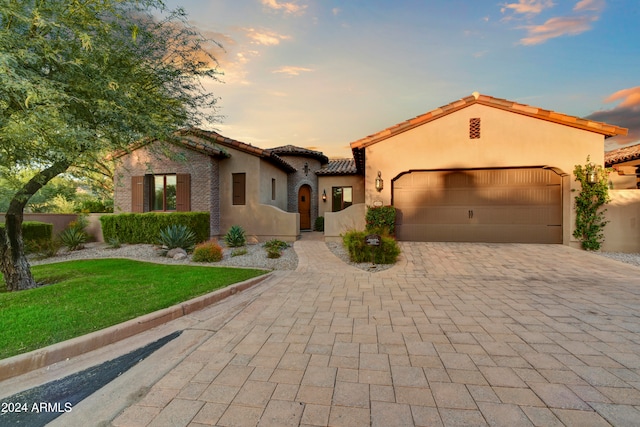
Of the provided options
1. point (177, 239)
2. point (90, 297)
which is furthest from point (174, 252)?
point (90, 297)

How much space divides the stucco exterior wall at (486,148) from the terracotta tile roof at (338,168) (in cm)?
630

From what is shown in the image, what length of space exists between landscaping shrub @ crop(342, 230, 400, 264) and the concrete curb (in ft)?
14.8

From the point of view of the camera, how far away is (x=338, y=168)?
1756 centimetres

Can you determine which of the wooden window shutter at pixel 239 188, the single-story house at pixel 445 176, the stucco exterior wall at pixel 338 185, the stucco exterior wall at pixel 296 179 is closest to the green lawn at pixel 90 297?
the single-story house at pixel 445 176

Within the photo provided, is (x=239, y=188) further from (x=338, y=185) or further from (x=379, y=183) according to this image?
(x=338, y=185)

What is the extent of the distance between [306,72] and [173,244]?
A: 314 inches

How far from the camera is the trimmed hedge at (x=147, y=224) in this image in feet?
35.4

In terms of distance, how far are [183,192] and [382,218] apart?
9104 mm

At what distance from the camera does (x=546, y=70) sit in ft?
31.0

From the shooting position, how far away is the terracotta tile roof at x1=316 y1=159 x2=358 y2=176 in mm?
16797

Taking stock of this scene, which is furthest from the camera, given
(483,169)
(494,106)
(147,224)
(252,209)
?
(252,209)

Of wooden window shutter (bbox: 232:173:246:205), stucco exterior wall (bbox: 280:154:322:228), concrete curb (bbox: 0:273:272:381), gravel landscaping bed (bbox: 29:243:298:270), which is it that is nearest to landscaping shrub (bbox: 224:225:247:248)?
gravel landscaping bed (bbox: 29:243:298:270)

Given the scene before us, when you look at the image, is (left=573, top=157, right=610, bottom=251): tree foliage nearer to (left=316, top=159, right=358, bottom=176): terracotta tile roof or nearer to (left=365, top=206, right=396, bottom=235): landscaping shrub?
(left=365, top=206, right=396, bottom=235): landscaping shrub

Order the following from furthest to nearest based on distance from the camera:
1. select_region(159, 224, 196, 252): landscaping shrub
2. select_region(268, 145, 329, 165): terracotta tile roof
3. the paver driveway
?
select_region(268, 145, 329, 165): terracotta tile roof, select_region(159, 224, 196, 252): landscaping shrub, the paver driveway
